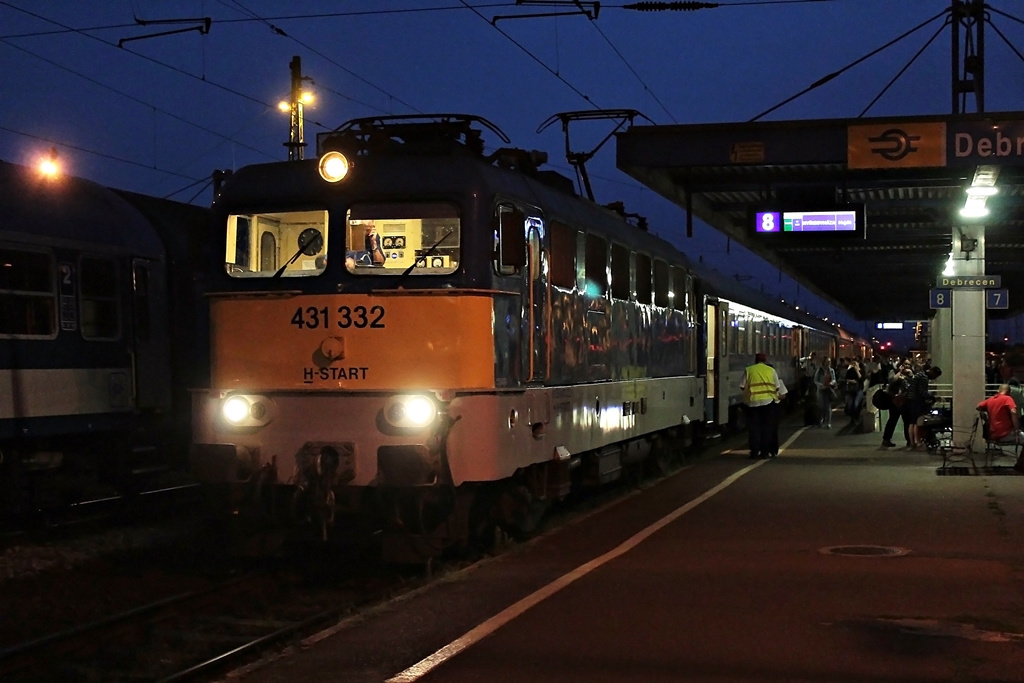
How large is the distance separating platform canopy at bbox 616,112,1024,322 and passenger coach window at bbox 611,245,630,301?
374 centimetres

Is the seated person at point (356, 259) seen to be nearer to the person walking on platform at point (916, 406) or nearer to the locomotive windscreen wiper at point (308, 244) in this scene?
the locomotive windscreen wiper at point (308, 244)

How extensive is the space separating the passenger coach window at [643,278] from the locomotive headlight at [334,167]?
5268 mm

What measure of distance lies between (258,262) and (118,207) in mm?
4910

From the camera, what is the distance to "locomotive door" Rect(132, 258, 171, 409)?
1419cm

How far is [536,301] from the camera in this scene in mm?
10680

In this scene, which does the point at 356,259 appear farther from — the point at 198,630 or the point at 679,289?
the point at 679,289

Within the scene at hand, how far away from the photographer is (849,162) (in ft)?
54.4

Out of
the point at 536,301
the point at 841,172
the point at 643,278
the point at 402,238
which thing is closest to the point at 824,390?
the point at 841,172

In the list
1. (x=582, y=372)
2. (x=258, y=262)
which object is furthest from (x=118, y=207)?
(x=582, y=372)

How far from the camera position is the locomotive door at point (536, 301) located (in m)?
10.5

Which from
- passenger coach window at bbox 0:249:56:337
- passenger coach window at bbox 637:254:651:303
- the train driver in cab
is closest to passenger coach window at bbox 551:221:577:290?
the train driver in cab

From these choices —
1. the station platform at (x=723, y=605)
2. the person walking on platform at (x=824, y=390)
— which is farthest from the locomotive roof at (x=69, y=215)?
the person walking on platform at (x=824, y=390)

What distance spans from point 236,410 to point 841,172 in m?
11.6

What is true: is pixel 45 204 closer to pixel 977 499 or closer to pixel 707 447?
pixel 977 499
